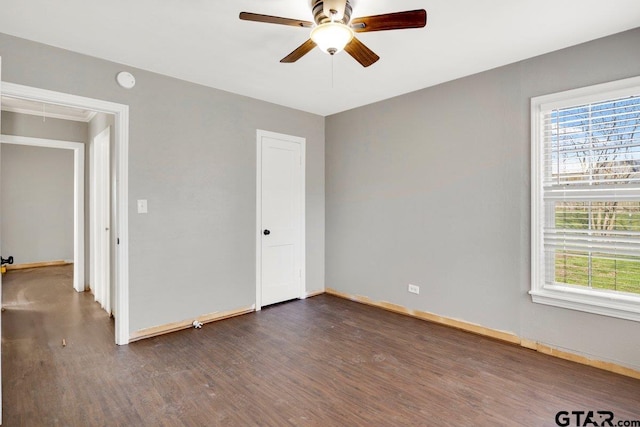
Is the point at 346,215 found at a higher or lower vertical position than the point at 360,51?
lower

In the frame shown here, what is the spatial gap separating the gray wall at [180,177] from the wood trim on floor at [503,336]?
165 cm

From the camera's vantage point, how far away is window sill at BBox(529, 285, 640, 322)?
2441mm

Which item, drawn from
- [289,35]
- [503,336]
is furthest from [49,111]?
[503,336]

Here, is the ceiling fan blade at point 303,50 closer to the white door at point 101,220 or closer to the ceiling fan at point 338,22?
the ceiling fan at point 338,22

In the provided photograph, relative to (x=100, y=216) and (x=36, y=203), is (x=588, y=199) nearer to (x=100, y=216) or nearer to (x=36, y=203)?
(x=100, y=216)

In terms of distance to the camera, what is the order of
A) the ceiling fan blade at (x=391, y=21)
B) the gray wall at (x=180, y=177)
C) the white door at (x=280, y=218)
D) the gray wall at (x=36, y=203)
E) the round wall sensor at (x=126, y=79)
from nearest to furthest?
the ceiling fan blade at (x=391, y=21), the gray wall at (x=180, y=177), the round wall sensor at (x=126, y=79), the white door at (x=280, y=218), the gray wall at (x=36, y=203)

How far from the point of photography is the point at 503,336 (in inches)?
121

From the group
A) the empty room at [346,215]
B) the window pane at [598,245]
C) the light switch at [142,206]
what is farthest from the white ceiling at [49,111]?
the window pane at [598,245]

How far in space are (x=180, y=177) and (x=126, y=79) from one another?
3.25 feet

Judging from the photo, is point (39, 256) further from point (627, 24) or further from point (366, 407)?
point (627, 24)

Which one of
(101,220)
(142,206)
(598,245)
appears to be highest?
(142,206)

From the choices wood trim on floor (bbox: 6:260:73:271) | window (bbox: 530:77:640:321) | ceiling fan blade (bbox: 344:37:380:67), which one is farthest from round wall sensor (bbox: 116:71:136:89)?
wood trim on floor (bbox: 6:260:73:271)

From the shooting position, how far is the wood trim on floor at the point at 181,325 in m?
3.12

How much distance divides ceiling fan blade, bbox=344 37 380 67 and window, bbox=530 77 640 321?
63.9 inches
